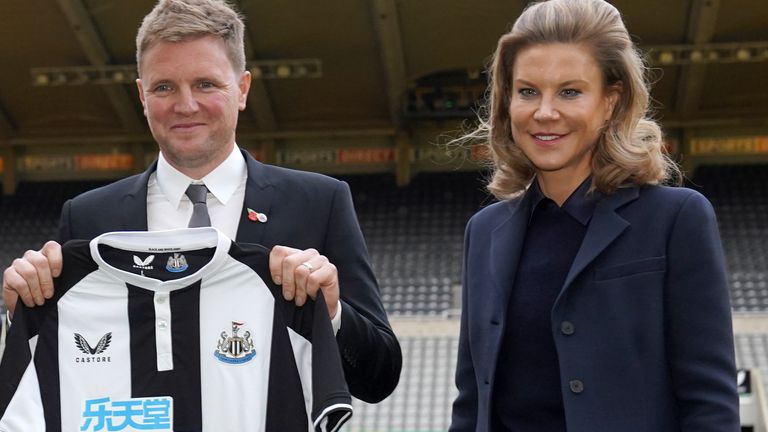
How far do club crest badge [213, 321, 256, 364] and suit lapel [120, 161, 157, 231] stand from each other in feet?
1.14

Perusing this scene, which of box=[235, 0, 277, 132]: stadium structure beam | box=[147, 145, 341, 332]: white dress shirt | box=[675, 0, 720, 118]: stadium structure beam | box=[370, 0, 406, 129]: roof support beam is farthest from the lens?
box=[235, 0, 277, 132]: stadium structure beam

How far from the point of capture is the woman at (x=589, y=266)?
7.91 feet

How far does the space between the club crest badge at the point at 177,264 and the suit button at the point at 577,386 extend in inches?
37.2

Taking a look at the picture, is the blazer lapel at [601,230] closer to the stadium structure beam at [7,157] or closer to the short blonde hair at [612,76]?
the short blonde hair at [612,76]

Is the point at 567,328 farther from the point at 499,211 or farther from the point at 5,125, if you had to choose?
the point at 5,125

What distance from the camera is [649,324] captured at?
242 centimetres

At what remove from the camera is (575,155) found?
2555 mm

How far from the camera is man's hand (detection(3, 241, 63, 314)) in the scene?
2.71 meters

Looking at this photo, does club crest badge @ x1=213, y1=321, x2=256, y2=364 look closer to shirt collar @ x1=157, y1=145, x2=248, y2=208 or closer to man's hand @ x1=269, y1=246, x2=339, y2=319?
man's hand @ x1=269, y1=246, x2=339, y2=319

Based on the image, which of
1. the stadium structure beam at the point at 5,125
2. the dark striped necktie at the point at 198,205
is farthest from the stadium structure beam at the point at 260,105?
the dark striped necktie at the point at 198,205

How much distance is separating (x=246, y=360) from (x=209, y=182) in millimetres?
433

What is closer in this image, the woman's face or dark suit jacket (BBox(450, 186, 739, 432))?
dark suit jacket (BBox(450, 186, 739, 432))

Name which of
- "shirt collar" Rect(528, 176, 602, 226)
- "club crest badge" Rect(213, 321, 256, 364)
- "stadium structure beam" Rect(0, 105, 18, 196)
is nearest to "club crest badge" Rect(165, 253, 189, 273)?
"club crest badge" Rect(213, 321, 256, 364)

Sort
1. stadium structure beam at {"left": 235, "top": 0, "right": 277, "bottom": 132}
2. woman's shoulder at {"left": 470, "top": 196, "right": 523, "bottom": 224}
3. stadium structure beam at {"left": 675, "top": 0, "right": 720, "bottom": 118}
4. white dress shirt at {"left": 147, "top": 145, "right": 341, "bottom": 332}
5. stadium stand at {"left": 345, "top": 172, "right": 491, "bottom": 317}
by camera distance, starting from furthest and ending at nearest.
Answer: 1. stadium structure beam at {"left": 235, "top": 0, "right": 277, "bottom": 132}
2. stadium stand at {"left": 345, "top": 172, "right": 491, "bottom": 317}
3. stadium structure beam at {"left": 675, "top": 0, "right": 720, "bottom": 118}
4. white dress shirt at {"left": 147, "top": 145, "right": 341, "bottom": 332}
5. woman's shoulder at {"left": 470, "top": 196, "right": 523, "bottom": 224}
